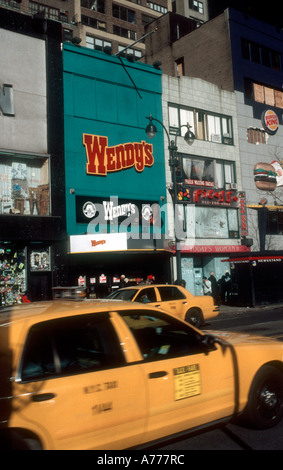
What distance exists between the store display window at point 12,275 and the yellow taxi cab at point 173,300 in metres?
7.70

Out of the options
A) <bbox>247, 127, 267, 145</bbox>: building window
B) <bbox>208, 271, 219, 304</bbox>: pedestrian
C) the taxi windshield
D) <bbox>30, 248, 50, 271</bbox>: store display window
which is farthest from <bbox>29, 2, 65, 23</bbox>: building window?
the taxi windshield

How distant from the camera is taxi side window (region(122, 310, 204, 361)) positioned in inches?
170

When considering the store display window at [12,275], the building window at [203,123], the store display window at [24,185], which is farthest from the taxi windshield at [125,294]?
the building window at [203,123]

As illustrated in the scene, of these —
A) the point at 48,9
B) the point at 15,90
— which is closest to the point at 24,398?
the point at 15,90

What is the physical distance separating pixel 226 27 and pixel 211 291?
64.2ft

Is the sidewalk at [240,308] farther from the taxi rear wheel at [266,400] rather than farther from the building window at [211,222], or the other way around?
the taxi rear wheel at [266,400]

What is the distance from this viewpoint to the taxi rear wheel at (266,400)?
4.80 m

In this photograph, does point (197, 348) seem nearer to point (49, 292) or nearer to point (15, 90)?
point (49, 292)

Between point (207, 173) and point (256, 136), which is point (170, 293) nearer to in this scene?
point (207, 173)

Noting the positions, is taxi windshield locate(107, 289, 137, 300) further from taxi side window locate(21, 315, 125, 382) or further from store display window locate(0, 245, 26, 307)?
taxi side window locate(21, 315, 125, 382)

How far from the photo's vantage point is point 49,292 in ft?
68.8

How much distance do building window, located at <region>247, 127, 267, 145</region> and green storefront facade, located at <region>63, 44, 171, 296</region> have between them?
7839 mm

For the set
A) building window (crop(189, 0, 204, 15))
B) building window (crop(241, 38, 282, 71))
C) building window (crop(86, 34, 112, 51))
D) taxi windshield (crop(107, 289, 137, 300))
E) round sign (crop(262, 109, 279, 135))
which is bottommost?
taxi windshield (crop(107, 289, 137, 300))

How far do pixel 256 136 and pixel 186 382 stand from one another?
2986 centimetres
